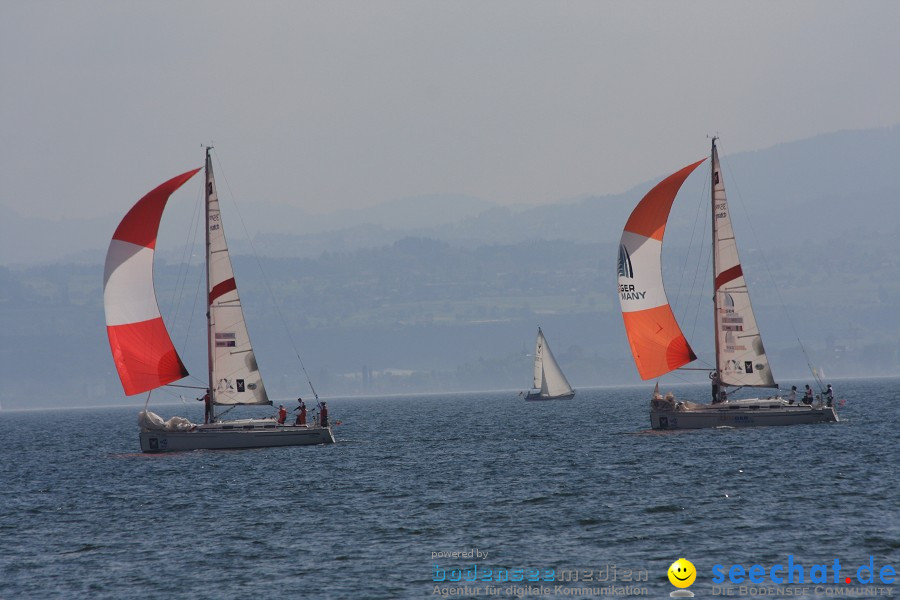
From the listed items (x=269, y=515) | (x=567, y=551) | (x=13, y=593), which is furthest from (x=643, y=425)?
(x=13, y=593)

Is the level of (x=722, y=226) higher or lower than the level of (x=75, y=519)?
higher

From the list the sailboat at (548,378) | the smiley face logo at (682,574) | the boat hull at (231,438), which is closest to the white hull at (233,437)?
the boat hull at (231,438)

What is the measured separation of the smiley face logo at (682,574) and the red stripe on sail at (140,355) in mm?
29970

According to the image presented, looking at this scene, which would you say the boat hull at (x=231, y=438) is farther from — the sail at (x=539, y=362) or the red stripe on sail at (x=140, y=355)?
the sail at (x=539, y=362)

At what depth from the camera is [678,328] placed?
5750cm

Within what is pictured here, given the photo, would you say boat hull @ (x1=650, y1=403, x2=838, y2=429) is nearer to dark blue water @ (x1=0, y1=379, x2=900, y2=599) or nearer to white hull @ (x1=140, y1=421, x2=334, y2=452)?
dark blue water @ (x1=0, y1=379, x2=900, y2=599)

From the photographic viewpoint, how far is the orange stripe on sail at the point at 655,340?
57.2 meters

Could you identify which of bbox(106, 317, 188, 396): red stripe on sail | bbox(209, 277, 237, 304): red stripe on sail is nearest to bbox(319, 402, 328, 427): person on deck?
bbox(209, 277, 237, 304): red stripe on sail

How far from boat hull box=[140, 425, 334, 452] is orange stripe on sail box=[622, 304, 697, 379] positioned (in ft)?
47.4

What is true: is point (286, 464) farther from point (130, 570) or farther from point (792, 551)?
point (792, 551)

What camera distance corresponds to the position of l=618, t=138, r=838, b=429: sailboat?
57281 millimetres

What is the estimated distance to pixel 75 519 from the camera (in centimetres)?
3909

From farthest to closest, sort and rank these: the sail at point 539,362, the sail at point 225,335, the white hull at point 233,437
→ the sail at point 539,362 < the white hull at point 233,437 < the sail at point 225,335

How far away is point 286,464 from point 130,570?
22564mm
